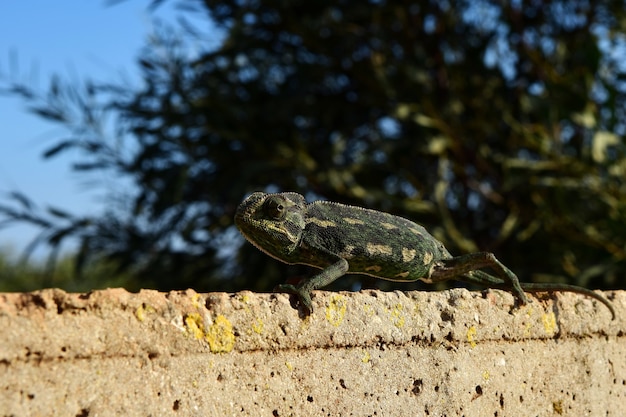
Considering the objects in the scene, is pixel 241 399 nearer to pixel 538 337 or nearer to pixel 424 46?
pixel 538 337

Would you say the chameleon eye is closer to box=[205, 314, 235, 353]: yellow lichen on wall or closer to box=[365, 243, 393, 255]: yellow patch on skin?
box=[365, 243, 393, 255]: yellow patch on skin

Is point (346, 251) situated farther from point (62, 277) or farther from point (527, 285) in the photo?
point (62, 277)

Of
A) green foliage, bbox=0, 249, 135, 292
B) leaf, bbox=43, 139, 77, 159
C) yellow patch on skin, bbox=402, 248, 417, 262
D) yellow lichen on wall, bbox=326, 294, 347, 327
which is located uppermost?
yellow patch on skin, bbox=402, 248, 417, 262

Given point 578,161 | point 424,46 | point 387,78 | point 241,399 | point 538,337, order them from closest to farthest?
point 241,399 < point 538,337 < point 578,161 < point 387,78 < point 424,46

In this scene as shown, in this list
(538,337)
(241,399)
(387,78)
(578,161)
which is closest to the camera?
(241,399)

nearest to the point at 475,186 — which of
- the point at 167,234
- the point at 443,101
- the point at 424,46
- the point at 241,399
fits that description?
the point at 443,101

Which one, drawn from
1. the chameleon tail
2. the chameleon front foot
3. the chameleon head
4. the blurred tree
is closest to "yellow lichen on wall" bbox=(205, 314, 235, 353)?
the chameleon front foot

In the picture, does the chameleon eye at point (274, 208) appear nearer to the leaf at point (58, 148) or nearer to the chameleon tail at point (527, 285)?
the chameleon tail at point (527, 285)
